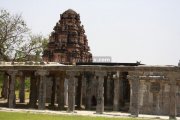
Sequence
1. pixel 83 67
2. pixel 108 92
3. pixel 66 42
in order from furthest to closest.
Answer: pixel 66 42, pixel 108 92, pixel 83 67

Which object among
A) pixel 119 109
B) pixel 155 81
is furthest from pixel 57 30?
pixel 155 81

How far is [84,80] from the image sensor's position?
42.0m

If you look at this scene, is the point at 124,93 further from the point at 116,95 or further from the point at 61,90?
the point at 61,90

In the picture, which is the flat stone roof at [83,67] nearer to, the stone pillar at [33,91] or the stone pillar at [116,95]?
the stone pillar at [33,91]

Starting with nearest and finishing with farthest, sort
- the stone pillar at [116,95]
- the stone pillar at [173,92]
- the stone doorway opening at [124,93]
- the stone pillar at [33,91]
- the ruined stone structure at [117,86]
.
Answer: the stone pillar at [173,92] → the ruined stone structure at [117,86] → the stone pillar at [116,95] → the stone pillar at [33,91] → the stone doorway opening at [124,93]

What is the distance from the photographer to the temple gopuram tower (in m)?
50.5

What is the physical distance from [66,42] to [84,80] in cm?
1081

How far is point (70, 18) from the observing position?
52.3 meters

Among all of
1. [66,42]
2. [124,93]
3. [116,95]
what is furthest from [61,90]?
[66,42]

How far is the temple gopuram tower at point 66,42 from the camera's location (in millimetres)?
50531

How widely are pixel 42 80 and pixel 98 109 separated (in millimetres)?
6010

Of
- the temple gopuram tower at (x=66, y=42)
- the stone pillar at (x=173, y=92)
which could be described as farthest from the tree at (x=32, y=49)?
the stone pillar at (x=173, y=92)

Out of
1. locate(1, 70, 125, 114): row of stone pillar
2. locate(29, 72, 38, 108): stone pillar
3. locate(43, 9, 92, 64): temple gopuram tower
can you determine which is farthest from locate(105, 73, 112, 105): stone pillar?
locate(29, 72, 38, 108): stone pillar

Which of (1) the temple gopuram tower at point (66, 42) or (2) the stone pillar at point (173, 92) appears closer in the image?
(2) the stone pillar at point (173, 92)
